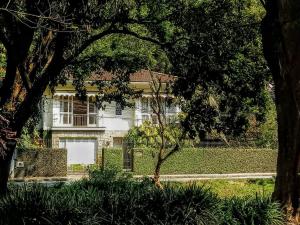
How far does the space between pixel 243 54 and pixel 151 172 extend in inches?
933

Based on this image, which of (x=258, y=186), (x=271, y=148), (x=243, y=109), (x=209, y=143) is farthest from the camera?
(x=209, y=143)

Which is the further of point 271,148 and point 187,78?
point 271,148

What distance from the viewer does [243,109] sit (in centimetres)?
1426

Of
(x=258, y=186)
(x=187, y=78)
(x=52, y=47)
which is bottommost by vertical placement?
(x=258, y=186)

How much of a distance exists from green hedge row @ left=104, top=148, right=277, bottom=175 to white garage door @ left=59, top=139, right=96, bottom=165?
8.05 meters

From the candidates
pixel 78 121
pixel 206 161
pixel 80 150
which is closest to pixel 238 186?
pixel 206 161

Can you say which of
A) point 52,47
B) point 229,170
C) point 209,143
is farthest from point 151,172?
point 52,47

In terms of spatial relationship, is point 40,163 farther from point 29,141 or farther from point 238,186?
point 238,186

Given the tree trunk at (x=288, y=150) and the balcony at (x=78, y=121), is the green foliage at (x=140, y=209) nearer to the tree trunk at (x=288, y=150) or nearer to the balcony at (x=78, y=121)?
the tree trunk at (x=288, y=150)

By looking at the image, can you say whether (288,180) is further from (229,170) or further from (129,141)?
(129,141)

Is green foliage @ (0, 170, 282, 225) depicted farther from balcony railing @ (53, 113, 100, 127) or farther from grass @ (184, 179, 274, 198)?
balcony railing @ (53, 113, 100, 127)

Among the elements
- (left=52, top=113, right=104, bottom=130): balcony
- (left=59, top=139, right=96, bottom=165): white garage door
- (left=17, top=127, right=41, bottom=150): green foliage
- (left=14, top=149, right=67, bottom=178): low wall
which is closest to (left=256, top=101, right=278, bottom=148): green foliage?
(left=52, top=113, right=104, bottom=130): balcony

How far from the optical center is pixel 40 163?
36312 millimetres

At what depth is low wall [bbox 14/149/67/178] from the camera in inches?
1411
